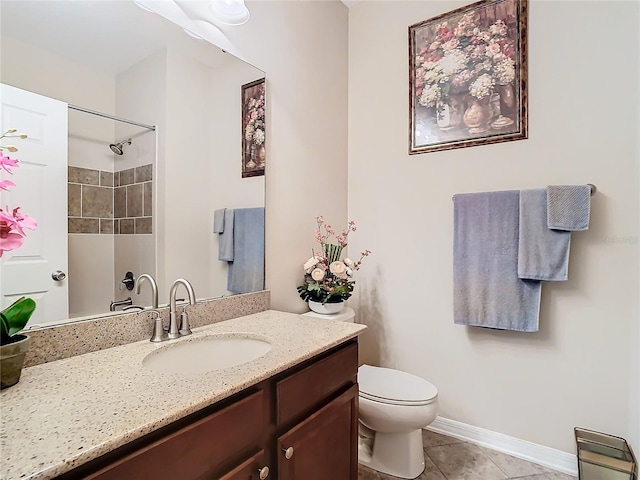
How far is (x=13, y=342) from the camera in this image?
2.63ft

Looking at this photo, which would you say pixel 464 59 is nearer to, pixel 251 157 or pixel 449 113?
pixel 449 113

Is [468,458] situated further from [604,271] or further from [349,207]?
[349,207]

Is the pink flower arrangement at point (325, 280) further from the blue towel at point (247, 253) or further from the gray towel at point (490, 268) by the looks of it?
the gray towel at point (490, 268)

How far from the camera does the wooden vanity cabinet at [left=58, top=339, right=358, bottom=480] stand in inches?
25.9

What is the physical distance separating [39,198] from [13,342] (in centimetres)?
41

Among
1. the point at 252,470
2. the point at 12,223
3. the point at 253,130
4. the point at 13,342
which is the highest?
the point at 253,130

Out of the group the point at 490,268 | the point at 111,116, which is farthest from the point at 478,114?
the point at 111,116

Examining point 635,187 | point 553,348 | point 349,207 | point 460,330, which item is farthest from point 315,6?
point 553,348

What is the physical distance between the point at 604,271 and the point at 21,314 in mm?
2218

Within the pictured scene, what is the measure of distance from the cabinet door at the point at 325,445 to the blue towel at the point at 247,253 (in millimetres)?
676

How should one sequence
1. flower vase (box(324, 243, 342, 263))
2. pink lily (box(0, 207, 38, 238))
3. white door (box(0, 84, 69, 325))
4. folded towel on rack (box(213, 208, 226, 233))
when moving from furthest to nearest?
flower vase (box(324, 243, 342, 263)), folded towel on rack (box(213, 208, 226, 233)), white door (box(0, 84, 69, 325)), pink lily (box(0, 207, 38, 238))

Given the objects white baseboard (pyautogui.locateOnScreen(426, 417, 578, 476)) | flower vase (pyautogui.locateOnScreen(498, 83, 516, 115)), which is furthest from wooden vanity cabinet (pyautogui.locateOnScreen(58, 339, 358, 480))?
flower vase (pyautogui.locateOnScreen(498, 83, 516, 115))

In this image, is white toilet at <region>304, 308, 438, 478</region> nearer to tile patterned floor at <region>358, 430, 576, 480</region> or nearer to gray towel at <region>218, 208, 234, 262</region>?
tile patterned floor at <region>358, 430, 576, 480</region>

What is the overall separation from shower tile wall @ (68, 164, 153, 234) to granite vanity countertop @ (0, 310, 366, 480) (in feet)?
1.31
